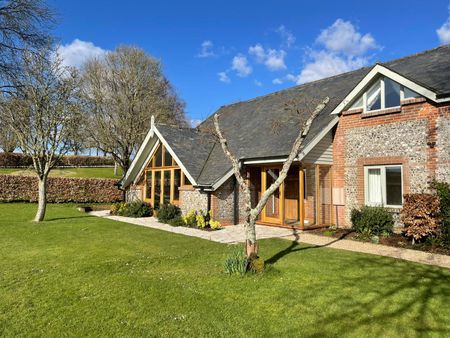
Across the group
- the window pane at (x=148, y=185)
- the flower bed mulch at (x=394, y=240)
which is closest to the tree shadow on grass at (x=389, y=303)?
the flower bed mulch at (x=394, y=240)

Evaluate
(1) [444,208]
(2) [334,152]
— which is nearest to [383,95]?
(2) [334,152]

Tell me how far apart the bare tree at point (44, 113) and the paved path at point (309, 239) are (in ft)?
17.3

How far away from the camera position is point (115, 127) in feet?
96.8

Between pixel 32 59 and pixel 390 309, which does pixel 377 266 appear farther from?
pixel 32 59

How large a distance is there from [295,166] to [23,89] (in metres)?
11.7

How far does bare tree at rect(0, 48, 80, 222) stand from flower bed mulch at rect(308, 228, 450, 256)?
11953 mm

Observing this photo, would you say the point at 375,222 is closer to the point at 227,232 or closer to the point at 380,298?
the point at 227,232

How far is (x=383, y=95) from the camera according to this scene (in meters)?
12.6

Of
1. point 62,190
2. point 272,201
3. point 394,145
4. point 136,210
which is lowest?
point 136,210

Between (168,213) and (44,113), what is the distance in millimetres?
7207

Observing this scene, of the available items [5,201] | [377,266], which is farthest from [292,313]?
[5,201]

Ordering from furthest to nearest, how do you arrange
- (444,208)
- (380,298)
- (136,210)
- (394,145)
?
(136,210) < (394,145) < (444,208) < (380,298)

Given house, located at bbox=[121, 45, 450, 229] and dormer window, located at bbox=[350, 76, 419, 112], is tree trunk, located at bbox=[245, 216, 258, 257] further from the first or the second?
dormer window, located at bbox=[350, 76, 419, 112]

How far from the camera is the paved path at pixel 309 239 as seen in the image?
29.6 feet
